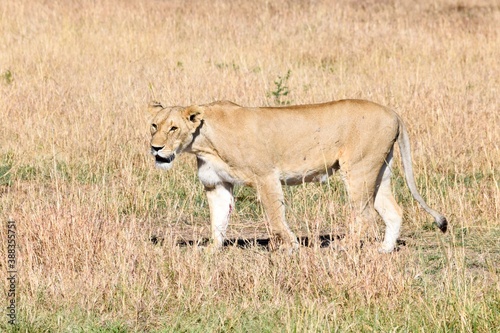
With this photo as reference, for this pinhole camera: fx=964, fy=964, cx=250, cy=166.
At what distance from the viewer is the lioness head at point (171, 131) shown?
237 inches

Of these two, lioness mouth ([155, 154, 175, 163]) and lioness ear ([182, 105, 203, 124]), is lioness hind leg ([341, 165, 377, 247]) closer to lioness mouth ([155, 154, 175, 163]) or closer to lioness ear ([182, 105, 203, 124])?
lioness ear ([182, 105, 203, 124])

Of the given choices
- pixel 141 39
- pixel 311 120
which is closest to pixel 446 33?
pixel 141 39

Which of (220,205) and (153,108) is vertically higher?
(153,108)

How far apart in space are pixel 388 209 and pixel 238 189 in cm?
162

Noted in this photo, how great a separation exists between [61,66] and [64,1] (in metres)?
4.96

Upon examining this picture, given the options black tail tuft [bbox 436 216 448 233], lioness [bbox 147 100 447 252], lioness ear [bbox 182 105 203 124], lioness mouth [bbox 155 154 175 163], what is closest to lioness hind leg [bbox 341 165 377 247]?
lioness [bbox 147 100 447 252]

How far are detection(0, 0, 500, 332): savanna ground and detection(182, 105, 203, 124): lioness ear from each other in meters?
0.73

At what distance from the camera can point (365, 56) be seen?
1315 centimetres

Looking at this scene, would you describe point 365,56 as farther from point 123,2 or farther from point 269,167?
point 269,167

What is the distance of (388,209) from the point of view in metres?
6.71

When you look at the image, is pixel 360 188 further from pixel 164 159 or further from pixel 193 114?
pixel 164 159

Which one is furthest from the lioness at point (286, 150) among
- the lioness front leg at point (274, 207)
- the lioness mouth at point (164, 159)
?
the lioness mouth at point (164, 159)

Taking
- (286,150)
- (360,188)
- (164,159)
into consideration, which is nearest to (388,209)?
(360,188)

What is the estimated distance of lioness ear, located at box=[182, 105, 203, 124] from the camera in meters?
6.15
